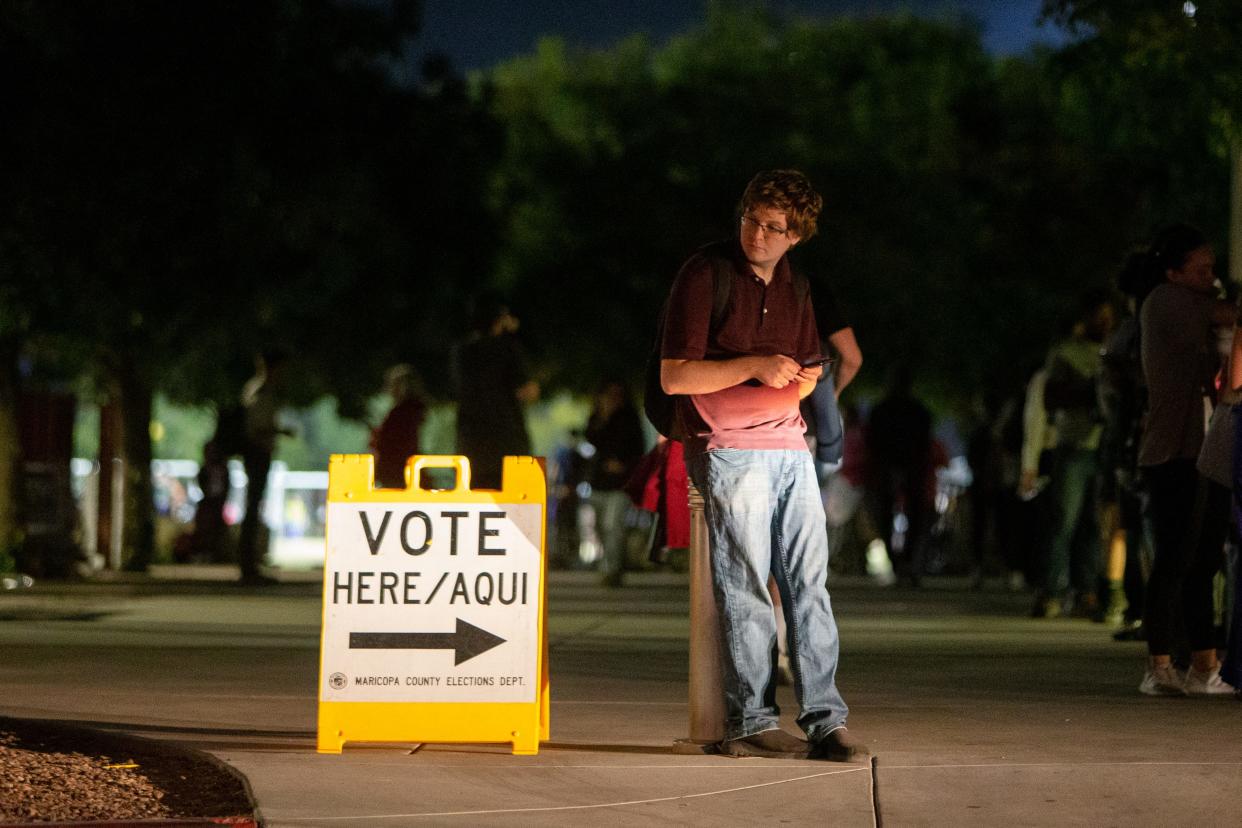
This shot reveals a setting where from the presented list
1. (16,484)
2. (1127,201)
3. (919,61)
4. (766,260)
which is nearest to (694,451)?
(766,260)

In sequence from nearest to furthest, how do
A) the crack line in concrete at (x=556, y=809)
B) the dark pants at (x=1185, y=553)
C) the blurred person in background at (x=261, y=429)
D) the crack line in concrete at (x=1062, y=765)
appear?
the crack line in concrete at (x=556, y=809), the crack line in concrete at (x=1062, y=765), the dark pants at (x=1185, y=553), the blurred person in background at (x=261, y=429)

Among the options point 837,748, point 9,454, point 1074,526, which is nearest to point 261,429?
point 9,454

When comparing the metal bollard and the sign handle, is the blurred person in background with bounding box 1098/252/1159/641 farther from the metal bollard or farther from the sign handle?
the sign handle

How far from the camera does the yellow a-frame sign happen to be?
7.36 meters

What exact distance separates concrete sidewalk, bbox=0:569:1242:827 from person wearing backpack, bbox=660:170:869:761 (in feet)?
0.91

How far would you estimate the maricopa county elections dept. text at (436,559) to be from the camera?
24.2 feet

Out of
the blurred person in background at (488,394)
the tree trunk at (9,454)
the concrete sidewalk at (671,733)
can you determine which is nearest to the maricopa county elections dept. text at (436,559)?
the concrete sidewalk at (671,733)

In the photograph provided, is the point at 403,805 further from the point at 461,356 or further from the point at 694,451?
the point at 461,356

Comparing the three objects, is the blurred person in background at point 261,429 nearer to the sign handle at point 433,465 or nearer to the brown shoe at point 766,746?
the sign handle at point 433,465

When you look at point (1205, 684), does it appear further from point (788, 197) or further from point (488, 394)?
point (488, 394)

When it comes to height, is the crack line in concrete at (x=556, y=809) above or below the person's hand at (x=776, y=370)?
below

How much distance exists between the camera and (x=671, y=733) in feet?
26.6

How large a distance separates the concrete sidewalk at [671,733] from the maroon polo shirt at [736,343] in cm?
106

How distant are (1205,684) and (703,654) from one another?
2.88 meters
